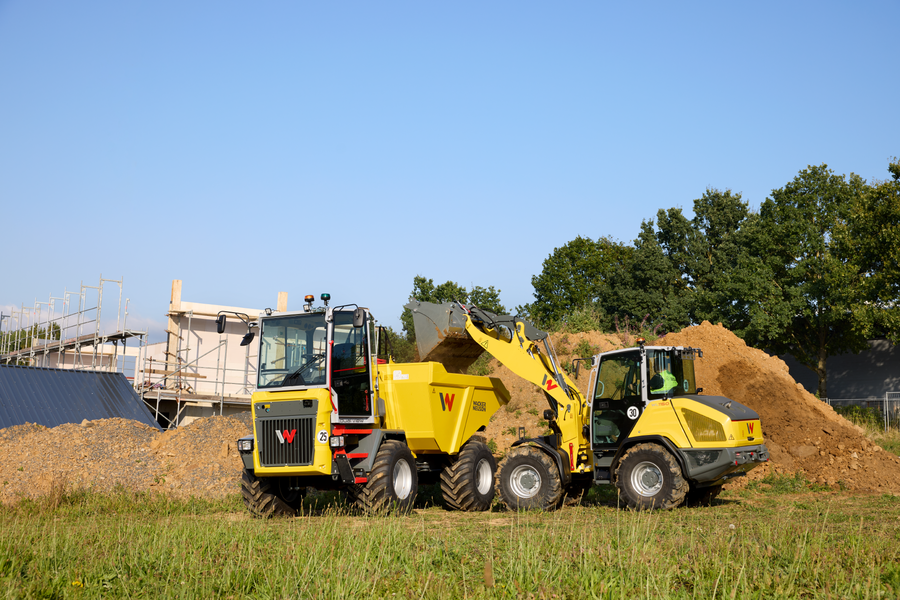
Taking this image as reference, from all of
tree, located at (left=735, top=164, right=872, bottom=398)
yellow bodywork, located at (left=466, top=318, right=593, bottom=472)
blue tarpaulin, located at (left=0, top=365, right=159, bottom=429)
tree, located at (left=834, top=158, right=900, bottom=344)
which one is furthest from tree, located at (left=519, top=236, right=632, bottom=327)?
yellow bodywork, located at (left=466, top=318, right=593, bottom=472)

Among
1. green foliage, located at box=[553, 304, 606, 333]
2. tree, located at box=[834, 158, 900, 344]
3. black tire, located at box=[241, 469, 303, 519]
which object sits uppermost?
tree, located at box=[834, 158, 900, 344]

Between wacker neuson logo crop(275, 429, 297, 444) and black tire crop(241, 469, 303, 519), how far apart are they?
0.86m

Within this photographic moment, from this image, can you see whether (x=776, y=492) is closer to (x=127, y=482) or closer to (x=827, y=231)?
(x=127, y=482)

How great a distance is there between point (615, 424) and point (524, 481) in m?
1.88

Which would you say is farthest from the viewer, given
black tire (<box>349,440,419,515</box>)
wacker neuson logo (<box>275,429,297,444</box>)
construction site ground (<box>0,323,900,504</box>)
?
construction site ground (<box>0,323,900,504</box>)

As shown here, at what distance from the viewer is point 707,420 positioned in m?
11.8

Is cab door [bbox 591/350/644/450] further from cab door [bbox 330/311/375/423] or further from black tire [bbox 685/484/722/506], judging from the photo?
cab door [bbox 330/311/375/423]

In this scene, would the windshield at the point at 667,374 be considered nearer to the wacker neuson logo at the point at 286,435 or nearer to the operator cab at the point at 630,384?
the operator cab at the point at 630,384

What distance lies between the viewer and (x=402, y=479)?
12.0 meters

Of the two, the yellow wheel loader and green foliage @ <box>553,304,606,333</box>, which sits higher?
green foliage @ <box>553,304,606,333</box>

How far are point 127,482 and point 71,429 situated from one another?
405 cm

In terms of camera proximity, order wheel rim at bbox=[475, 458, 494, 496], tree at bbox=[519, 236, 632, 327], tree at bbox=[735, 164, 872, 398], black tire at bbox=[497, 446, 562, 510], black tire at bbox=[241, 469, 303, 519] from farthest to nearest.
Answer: tree at bbox=[519, 236, 632, 327] → tree at bbox=[735, 164, 872, 398] → wheel rim at bbox=[475, 458, 494, 496] → black tire at bbox=[497, 446, 562, 510] → black tire at bbox=[241, 469, 303, 519]

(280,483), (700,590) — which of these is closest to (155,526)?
(280,483)

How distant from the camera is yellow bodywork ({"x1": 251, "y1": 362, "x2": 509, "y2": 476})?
11.2 meters
